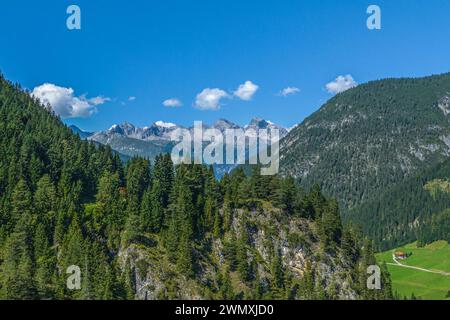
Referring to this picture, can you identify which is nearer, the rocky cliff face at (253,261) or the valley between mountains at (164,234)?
the valley between mountains at (164,234)

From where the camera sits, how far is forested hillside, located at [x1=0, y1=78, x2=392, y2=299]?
354 feet

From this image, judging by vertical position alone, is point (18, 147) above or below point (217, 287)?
above

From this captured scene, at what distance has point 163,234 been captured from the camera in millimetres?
123062

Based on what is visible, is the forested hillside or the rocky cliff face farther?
the rocky cliff face

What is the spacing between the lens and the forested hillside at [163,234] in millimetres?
107938

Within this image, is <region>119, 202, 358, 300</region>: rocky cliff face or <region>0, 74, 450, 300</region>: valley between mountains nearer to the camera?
<region>0, 74, 450, 300</region>: valley between mountains

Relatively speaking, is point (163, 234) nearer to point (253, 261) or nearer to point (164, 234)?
point (164, 234)

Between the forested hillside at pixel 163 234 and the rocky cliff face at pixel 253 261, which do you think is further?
the rocky cliff face at pixel 253 261

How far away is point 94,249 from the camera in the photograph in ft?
359

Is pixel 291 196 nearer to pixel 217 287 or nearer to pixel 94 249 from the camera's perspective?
pixel 217 287
